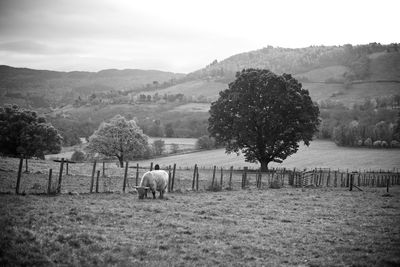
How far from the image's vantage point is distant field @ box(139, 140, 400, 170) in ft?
232

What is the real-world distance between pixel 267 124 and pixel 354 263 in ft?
131

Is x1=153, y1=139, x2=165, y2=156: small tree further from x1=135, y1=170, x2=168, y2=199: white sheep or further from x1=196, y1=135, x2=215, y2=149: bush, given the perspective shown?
x1=135, y1=170, x2=168, y2=199: white sheep

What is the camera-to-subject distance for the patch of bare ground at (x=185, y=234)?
10.4 metres

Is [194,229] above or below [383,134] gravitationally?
below

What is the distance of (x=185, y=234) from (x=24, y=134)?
6151 centimetres

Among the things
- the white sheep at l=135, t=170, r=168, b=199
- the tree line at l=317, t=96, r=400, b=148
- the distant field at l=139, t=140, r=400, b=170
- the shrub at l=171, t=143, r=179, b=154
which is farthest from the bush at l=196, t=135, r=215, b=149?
the white sheep at l=135, t=170, r=168, b=199

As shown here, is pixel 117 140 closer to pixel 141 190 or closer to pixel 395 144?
pixel 141 190

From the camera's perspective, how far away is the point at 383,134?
90.8m

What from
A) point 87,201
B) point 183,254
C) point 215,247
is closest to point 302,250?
point 215,247

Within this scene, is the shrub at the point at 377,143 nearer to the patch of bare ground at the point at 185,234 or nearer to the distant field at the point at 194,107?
the patch of bare ground at the point at 185,234

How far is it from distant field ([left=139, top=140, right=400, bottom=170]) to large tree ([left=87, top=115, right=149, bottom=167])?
10419mm

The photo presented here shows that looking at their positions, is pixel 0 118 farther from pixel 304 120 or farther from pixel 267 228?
pixel 267 228

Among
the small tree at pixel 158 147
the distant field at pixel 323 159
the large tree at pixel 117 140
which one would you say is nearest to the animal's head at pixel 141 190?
the large tree at pixel 117 140

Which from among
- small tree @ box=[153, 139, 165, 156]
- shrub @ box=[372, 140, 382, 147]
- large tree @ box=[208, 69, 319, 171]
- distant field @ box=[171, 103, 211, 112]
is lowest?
small tree @ box=[153, 139, 165, 156]
